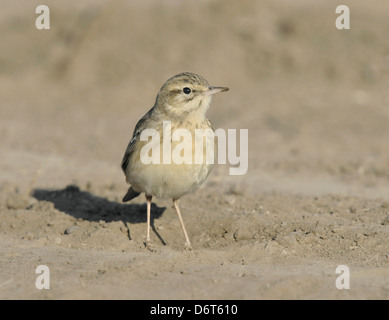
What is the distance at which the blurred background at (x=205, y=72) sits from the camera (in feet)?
43.4

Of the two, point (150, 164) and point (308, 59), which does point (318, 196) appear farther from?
point (308, 59)

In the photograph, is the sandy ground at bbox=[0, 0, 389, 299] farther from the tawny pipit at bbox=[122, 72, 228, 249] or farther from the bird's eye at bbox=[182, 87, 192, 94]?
Answer: the bird's eye at bbox=[182, 87, 192, 94]

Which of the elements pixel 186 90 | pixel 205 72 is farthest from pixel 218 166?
pixel 205 72

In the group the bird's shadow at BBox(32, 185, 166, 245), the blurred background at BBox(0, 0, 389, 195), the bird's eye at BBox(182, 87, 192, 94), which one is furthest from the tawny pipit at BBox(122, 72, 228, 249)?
the blurred background at BBox(0, 0, 389, 195)

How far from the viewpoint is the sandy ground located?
18.4 ft

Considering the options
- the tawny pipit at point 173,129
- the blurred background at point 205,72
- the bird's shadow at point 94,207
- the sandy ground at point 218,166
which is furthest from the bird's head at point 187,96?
→ the blurred background at point 205,72

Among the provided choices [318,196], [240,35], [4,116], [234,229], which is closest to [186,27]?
[240,35]

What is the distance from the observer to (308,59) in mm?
16219

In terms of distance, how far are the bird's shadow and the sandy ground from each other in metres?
0.03

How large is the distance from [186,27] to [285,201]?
9.81 meters

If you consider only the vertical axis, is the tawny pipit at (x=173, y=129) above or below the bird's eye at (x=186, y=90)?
below

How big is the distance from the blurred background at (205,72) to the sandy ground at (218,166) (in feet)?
0.15

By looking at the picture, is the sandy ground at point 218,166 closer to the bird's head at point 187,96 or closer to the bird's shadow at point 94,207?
the bird's shadow at point 94,207
